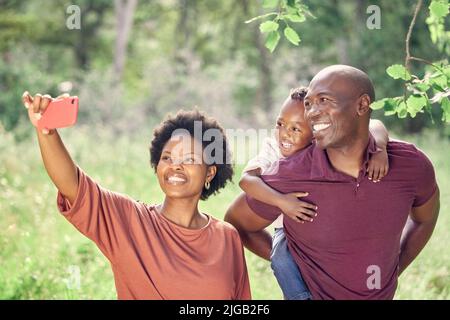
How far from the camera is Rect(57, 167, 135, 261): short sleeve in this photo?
10.4 feet

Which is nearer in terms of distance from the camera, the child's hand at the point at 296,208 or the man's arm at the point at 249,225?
the child's hand at the point at 296,208

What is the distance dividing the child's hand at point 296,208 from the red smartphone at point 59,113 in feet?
3.30

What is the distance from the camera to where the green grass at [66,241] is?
18.4ft

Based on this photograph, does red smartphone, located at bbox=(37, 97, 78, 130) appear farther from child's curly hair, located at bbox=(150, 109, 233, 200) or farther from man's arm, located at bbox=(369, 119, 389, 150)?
man's arm, located at bbox=(369, 119, 389, 150)

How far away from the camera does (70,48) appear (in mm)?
22609

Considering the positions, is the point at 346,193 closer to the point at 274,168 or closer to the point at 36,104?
the point at 274,168

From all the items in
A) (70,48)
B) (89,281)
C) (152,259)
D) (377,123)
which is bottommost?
(89,281)

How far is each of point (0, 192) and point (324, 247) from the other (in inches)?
203

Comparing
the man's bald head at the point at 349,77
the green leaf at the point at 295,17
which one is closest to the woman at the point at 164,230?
the man's bald head at the point at 349,77

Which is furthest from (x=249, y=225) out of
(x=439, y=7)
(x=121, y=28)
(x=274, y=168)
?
(x=121, y=28)

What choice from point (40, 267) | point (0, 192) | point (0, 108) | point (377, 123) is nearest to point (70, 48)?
point (0, 108)

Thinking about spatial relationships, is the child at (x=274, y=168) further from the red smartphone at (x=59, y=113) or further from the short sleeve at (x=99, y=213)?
the red smartphone at (x=59, y=113)
